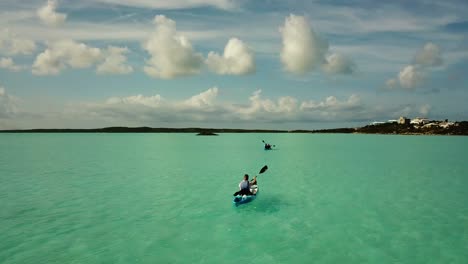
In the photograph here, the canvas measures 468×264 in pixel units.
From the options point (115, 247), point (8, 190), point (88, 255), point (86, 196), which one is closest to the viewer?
point (88, 255)

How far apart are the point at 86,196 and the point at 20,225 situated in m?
8.38

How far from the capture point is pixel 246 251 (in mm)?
15492

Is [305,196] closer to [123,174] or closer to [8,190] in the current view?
A: [123,174]

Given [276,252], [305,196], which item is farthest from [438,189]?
[276,252]

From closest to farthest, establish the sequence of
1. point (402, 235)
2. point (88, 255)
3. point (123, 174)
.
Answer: point (88, 255), point (402, 235), point (123, 174)

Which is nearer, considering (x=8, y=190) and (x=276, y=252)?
(x=276, y=252)

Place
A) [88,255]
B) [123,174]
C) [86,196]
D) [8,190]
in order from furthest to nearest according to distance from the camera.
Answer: [123,174]
[8,190]
[86,196]
[88,255]

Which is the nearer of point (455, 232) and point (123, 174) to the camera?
point (455, 232)

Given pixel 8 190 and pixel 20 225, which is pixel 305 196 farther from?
pixel 8 190

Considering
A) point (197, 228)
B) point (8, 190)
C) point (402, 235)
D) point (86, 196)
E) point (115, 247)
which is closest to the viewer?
point (115, 247)

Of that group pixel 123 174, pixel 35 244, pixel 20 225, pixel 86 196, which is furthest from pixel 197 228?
pixel 123 174

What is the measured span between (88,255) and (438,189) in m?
31.7

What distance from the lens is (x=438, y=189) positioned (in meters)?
30.8

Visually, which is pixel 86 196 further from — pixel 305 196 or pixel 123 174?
pixel 305 196
